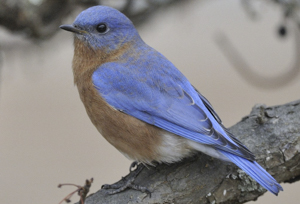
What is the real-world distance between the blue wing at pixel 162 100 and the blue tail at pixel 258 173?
123 millimetres

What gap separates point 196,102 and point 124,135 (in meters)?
0.64

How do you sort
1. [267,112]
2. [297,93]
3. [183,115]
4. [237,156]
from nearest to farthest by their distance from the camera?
[237,156], [183,115], [267,112], [297,93]

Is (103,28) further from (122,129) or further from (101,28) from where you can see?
(122,129)

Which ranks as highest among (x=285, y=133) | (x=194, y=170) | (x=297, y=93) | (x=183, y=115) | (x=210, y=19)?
(x=210, y=19)

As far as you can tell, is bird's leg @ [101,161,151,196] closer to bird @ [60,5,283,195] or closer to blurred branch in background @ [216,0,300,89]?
bird @ [60,5,283,195]

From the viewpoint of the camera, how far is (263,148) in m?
3.57

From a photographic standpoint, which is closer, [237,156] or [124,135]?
[237,156]

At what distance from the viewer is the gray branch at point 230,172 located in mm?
3332

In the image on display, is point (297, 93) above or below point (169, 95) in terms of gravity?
below

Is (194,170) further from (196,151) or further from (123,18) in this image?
(123,18)

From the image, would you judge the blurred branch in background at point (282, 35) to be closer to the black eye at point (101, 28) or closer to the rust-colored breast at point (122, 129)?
the black eye at point (101, 28)

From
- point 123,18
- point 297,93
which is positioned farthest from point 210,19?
point 123,18

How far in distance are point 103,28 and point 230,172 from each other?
1665 mm

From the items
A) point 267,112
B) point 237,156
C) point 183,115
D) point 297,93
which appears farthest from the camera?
point 297,93
